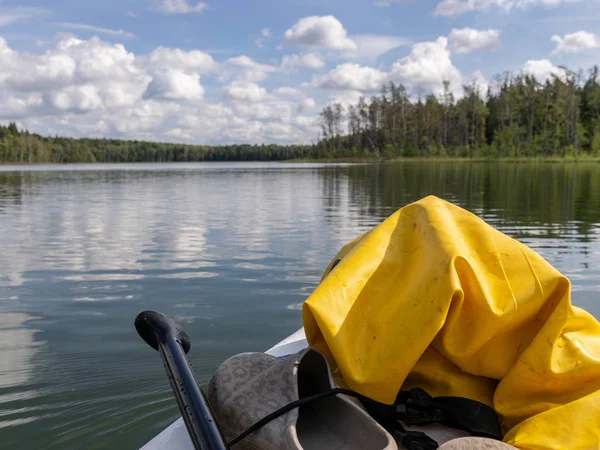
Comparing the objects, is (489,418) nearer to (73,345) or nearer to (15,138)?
(73,345)

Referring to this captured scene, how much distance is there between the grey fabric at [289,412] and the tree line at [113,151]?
12867 centimetres

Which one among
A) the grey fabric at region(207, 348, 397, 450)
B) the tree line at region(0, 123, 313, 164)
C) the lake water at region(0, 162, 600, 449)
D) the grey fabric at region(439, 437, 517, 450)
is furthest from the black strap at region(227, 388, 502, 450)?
the tree line at region(0, 123, 313, 164)

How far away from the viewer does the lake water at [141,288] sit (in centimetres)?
367

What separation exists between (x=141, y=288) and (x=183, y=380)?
552 centimetres

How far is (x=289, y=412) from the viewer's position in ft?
6.49

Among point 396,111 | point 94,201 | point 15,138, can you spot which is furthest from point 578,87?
point 15,138

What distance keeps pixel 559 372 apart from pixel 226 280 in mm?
5891

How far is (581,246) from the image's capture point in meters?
10.3

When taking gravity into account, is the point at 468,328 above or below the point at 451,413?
above

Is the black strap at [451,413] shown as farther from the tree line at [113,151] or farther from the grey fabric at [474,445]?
the tree line at [113,151]

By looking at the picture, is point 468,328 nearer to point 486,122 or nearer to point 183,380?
point 183,380

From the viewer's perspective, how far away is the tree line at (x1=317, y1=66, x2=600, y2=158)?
78438 millimetres

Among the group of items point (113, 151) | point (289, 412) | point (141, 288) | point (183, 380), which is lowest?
point (141, 288)

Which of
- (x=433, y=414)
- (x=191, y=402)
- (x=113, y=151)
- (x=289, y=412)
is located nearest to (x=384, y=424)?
(x=433, y=414)
